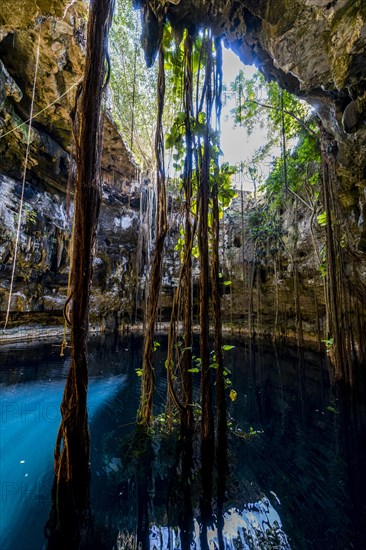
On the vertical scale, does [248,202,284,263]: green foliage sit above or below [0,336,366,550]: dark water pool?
above

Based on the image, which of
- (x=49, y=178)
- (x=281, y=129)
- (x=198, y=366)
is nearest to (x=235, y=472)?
(x=198, y=366)

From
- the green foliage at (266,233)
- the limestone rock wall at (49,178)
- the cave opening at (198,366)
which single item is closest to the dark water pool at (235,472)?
the cave opening at (198,366)

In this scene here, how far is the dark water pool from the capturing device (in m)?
1.83

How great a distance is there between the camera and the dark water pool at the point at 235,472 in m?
1.83

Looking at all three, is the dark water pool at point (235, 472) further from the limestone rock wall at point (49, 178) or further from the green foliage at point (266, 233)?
the green foliage at point (266, 233)

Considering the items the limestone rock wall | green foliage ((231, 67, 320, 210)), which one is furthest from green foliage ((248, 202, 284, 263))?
the limestone rock wall

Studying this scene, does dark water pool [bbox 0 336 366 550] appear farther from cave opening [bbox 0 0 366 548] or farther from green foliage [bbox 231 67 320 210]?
green foliage [bbox 231 67 320 210]

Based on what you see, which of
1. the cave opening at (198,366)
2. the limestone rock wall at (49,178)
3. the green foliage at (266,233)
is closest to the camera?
the cave opening at (198,366)

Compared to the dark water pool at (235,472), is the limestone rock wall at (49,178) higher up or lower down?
higher up

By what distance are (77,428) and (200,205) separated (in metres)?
2.16

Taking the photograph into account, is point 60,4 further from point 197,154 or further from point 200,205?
point 200,205

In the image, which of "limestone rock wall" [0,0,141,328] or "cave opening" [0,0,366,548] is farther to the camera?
"limestone rock wall" [0,0,141,328]

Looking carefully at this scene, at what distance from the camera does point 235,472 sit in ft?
8.09

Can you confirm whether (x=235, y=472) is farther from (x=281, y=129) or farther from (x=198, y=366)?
(x=281, y=129)
